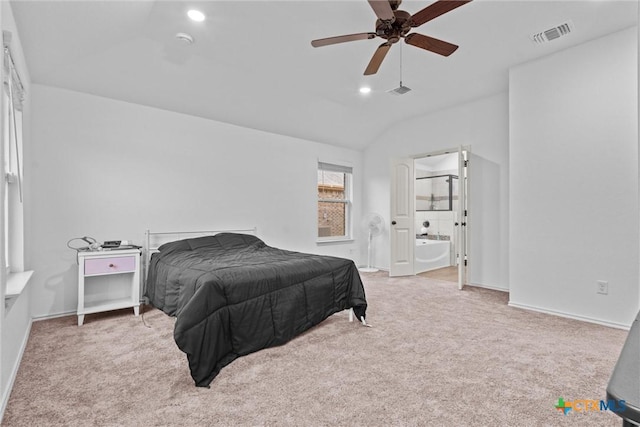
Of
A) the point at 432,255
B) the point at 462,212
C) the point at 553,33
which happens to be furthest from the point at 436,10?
the point at 432,255

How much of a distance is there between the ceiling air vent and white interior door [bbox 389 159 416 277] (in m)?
2.56

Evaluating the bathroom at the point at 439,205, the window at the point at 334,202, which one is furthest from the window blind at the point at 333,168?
the bathroom at the point at 439,205

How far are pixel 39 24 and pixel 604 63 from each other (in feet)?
16.2

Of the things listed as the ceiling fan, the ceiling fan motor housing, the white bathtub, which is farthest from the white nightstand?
the white bathtub

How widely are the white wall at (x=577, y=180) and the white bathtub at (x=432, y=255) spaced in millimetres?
2183

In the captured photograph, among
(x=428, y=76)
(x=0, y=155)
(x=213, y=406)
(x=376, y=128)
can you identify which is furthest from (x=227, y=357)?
(x=376, y=128)

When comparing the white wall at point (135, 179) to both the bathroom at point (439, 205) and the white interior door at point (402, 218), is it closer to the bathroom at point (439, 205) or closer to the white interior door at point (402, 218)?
the white interior door at point (402, 218)

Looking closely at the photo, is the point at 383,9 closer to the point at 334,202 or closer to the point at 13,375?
the point at 13,375

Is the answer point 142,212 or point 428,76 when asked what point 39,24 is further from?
point 428,76

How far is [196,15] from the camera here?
9.00 feet

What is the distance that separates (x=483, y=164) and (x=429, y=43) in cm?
275

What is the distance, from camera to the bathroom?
652cm

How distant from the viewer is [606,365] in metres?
2.20

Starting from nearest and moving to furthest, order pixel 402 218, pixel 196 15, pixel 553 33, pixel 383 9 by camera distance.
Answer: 1. pixel 383 9
2. pixel 196 15
3. pixel 553 33
4. pixel 402 218
